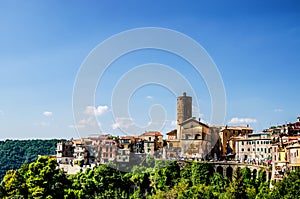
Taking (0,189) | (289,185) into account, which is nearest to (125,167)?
(0,189)

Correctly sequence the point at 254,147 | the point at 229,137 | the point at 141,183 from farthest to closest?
1. the point at 229,137
2. the point at 254,147
3. the point at 141,183

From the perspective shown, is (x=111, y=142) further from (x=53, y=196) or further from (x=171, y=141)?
(x=53, y=196)

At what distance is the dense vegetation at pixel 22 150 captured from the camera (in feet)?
286

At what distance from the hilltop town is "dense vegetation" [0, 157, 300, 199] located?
326 centimetres

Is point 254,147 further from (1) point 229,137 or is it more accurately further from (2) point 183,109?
(2) point 183,109

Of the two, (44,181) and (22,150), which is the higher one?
(22,150)

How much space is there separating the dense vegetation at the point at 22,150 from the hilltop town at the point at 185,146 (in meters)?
38.4

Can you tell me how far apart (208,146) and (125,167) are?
10.7 metres

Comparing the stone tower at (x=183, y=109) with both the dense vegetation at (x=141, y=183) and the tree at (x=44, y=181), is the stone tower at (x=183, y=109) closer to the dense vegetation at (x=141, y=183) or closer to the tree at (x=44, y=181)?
the dense vegetation at (x=141, y=183)

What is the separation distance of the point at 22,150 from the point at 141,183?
60086 mm

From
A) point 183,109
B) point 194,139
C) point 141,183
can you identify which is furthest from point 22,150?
point 141,183

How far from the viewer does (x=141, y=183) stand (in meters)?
38.7

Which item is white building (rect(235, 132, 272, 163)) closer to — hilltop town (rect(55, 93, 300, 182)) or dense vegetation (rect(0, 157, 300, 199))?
hilltop town (rect(55, 93, 300, 182))

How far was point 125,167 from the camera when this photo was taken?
42.0 meters
